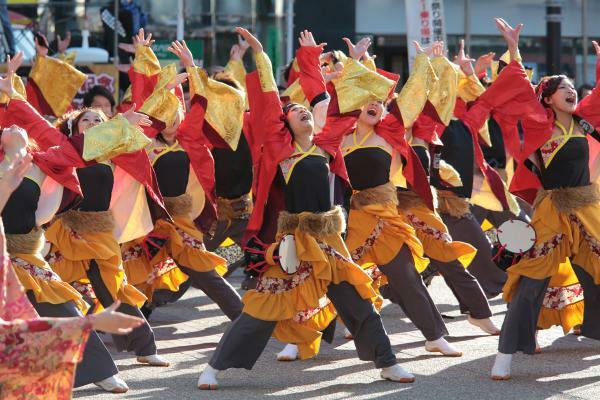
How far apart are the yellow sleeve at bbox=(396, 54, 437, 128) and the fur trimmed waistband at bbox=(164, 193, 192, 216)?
1.56 metres

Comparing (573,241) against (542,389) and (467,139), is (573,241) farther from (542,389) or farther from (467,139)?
(467,139)

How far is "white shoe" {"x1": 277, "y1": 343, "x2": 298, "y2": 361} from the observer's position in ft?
23.4

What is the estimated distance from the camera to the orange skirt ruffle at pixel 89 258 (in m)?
6.85

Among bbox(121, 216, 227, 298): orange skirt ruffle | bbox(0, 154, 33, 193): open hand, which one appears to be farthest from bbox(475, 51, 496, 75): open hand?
bbox(0, 154, 33, 193): open hand

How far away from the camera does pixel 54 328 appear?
4.02 meters

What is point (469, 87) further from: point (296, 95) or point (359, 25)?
point (359, 25)

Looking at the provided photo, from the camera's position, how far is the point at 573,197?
664cm

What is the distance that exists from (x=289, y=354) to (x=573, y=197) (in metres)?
1.83

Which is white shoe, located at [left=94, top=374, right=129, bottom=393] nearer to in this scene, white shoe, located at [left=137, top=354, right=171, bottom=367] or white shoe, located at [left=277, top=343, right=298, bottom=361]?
white shoe, located at [left=137, top=354, right=171, bottom=367]

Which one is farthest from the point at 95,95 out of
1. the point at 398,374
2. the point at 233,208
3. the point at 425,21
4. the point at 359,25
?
the point at 359,25

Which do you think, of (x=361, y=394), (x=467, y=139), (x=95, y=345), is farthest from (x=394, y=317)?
(x=95, y=345)

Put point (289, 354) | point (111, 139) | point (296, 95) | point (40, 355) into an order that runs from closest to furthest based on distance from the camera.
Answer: point (40, 355), point (111, 139), point (289, 354), point (296, 95)

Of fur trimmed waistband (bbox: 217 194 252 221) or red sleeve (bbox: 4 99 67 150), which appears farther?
fur trimmed waistband (bbox: 217 194 252 221)

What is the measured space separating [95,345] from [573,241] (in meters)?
2.57
